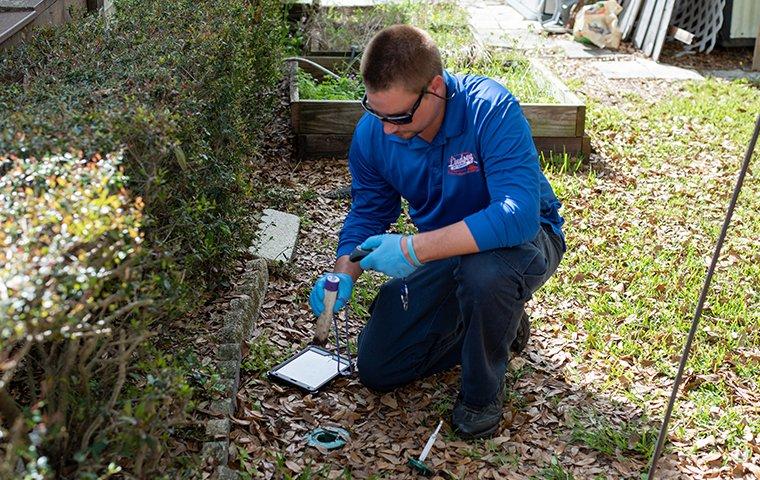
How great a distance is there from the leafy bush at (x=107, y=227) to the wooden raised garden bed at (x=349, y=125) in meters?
1.79

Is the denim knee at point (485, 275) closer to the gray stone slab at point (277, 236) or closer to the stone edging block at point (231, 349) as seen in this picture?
the stone edging block at point (231, 349)

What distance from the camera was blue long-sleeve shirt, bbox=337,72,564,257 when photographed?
10.0 feet

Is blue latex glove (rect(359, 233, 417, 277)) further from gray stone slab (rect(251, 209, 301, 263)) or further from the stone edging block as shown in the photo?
gray stone slab (rect(251, 209, 301, 263))

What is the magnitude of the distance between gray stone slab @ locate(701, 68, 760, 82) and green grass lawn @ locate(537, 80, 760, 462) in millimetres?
1133

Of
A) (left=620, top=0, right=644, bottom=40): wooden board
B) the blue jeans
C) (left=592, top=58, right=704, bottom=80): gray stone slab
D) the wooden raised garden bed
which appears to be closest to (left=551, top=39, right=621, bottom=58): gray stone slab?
(left=592, top=58, right=704, bottom=80): gray stone slab

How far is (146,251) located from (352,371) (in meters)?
1.74

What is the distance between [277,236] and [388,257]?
5.69ft

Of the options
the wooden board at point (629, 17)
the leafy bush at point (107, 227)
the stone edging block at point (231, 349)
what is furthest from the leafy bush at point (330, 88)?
the wooden board at point (629, 17)

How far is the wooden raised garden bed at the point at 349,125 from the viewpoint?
593cm

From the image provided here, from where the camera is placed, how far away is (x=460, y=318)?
11.3 feet

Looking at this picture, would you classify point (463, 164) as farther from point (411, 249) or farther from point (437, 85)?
point (411, 249)

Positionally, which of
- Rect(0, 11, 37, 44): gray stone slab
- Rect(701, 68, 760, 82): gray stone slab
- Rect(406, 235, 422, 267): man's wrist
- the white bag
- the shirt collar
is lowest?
Rect(701, 68, 760, 82): gray stone slab

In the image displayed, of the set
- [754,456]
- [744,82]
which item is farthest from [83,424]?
[744,82]

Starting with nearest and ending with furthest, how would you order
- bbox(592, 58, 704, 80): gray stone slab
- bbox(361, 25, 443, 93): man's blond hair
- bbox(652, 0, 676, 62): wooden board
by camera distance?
bbox(361, 25, 443, 93): man's blond hair
bbox(592, 58, 704, 80): gray stone slab
bbox(652, 0, 676, 62): wooden board
